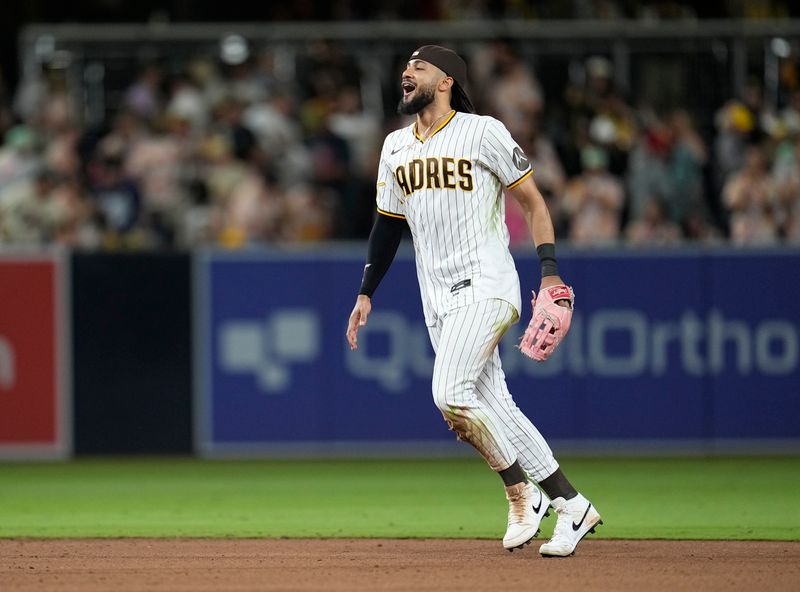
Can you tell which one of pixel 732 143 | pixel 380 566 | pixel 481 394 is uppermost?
pixel 732 143

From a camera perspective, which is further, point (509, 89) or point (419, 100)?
point (509, 89)

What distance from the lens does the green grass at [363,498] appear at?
8539mm

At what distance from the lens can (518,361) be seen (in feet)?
43.0

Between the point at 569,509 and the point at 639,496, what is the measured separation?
3.31 meters

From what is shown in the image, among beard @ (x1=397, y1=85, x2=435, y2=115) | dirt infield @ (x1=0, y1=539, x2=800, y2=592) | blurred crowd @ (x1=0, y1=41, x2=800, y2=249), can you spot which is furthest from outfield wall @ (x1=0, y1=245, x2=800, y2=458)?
beard @ (x1=397, y1=85, x2=435, y2=115)

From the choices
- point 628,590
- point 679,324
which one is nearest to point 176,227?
point 679,324

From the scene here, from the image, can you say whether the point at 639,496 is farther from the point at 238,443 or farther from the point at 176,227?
the point at 176,227

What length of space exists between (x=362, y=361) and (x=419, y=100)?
20.4 ft

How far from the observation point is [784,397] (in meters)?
13.0

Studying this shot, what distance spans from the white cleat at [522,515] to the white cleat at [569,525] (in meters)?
0.09

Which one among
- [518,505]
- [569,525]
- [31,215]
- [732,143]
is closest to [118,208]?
[31,215]

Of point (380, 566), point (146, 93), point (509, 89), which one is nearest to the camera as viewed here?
point (380, 566)

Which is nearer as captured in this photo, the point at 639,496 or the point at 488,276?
the point at 488,276

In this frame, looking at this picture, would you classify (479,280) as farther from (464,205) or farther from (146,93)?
(146,93)
